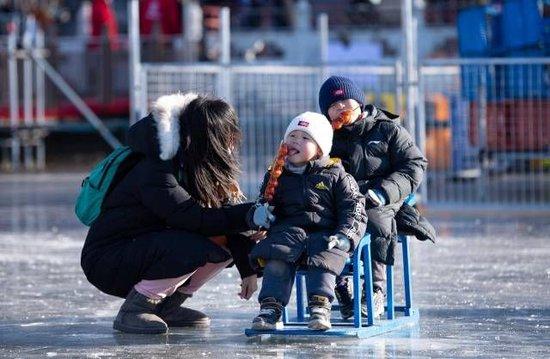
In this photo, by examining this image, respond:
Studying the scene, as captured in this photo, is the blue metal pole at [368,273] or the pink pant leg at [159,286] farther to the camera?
the pink pant leg at [159,286]

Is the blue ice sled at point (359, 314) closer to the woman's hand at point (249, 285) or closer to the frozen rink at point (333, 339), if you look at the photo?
the frozen rink at point (333, 339)

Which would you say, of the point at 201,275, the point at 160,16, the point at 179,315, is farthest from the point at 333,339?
the point at 160,16

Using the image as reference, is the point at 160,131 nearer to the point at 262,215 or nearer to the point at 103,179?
the point at 103,179

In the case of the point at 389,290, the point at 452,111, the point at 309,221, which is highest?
the point at 452,111

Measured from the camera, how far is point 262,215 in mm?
7453

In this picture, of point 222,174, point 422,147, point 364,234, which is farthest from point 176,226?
point 422,147

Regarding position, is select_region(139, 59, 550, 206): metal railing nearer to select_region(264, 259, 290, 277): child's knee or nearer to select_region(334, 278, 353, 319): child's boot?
select_region(334, 278, 353, 319): child's boot

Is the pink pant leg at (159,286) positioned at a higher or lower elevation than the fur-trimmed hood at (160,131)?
lower

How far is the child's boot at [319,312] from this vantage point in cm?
747

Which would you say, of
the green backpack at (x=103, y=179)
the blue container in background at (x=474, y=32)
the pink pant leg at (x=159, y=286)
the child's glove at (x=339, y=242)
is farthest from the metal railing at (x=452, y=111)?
the child's glove at (x=339, y=242)

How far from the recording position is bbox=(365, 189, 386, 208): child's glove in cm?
769

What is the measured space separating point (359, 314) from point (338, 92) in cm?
120

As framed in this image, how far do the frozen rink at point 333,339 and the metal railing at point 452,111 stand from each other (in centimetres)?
183

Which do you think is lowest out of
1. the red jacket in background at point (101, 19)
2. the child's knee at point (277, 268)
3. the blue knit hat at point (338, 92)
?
the child's knee at point (277, 268)
